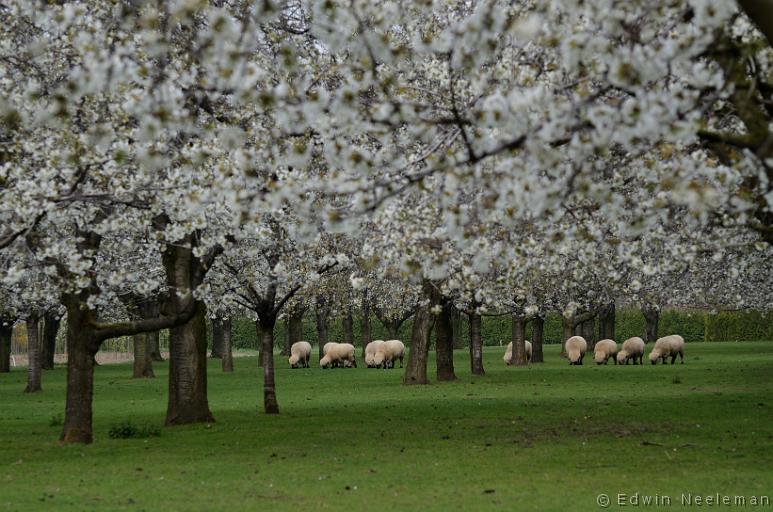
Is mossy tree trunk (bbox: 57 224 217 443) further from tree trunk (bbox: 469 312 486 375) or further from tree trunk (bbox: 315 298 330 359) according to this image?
tree trunk (bbox: 315 298 330 359)

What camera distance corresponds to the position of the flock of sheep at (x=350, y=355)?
169 ft

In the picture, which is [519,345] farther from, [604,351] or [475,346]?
[475,346]

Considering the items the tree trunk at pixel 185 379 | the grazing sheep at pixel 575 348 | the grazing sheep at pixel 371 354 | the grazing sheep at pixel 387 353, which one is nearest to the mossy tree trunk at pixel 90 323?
the tree trunk at pixel 185 379

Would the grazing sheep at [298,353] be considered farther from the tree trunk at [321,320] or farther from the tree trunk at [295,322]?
the tree trunk at [295,322]

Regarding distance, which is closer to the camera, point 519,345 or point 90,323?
point 90,323

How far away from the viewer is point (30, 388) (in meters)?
36.3

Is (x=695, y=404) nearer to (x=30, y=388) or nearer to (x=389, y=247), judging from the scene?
(x=389, y=247)

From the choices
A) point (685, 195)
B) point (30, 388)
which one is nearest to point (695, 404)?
point (685, 195)

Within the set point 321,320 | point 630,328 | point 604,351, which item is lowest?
point 604,351

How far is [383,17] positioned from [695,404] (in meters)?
18.2

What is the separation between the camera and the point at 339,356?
5275cm

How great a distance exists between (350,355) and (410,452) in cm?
3568

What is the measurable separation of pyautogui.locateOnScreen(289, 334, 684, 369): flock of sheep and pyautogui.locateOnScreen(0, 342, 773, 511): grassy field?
16.2 m

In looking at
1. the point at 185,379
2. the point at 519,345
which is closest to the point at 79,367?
the point at 185,379
